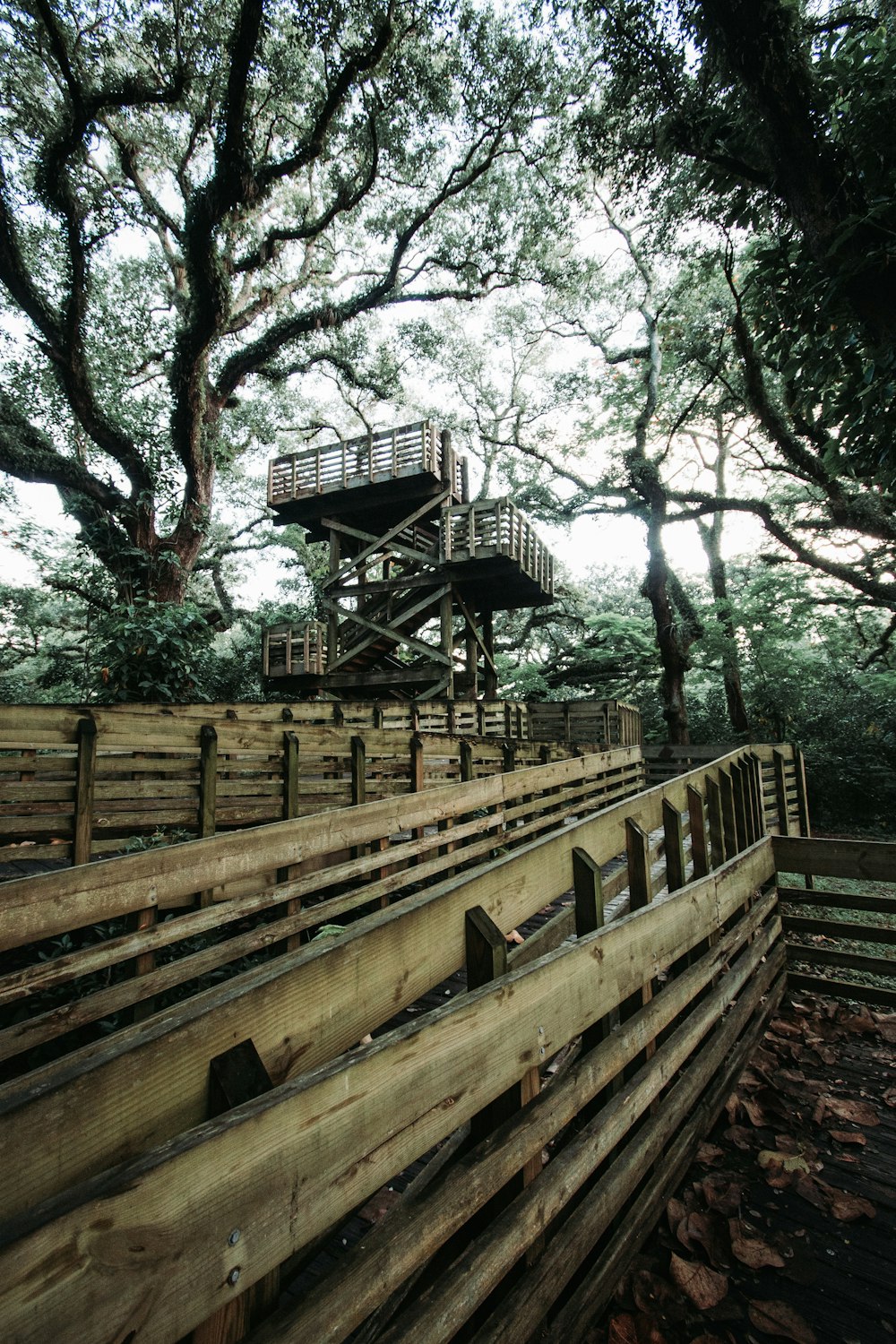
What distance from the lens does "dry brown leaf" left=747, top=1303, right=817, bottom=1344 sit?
180 centimetres

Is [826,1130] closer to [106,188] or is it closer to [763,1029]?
[763,1029]

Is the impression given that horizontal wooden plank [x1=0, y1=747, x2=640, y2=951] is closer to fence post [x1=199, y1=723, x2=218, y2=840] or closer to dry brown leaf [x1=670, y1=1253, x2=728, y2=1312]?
fence post [x1=199, y1=723, x2=218, y2=840]

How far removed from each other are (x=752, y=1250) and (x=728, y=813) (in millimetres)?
2601

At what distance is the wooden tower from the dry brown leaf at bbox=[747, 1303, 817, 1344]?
42.2 ft

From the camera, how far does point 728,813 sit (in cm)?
428

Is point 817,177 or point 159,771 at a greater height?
point 817,177

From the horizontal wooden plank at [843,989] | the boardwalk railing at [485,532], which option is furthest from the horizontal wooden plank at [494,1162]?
the boardwalk railing at [485,532]

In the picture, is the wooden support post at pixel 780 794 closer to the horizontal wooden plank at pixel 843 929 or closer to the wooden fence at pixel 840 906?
the wooden fence at pixel 840 906

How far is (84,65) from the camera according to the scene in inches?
468

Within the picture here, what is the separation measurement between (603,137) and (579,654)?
1507 cm

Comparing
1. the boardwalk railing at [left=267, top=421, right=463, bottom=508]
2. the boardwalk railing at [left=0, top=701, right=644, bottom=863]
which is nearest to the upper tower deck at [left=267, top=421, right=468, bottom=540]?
the boardwalk railing at [left=267, top=421, right=463, bottom=508]

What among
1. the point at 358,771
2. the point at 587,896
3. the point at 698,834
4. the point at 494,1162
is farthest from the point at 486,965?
the point at 358,771

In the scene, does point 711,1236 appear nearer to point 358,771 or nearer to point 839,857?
point 839,857

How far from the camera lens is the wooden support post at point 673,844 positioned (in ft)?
10.1
